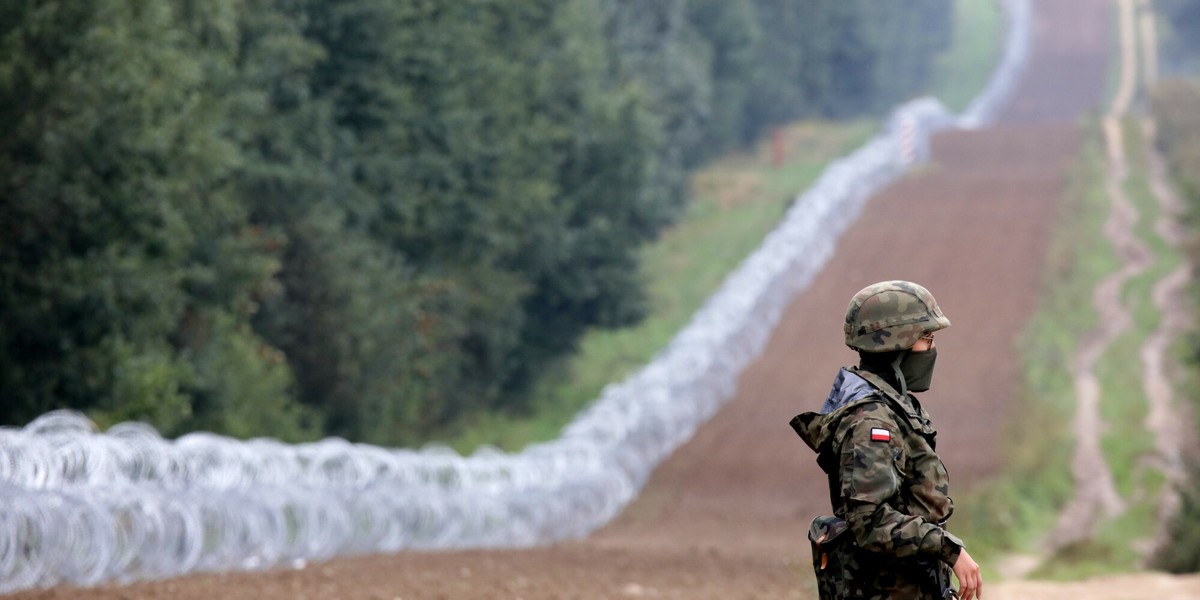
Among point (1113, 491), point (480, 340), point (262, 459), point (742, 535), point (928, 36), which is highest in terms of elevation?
point (928, 36)

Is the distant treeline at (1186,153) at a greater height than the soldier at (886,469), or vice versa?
the distant treeline at (1186,153)

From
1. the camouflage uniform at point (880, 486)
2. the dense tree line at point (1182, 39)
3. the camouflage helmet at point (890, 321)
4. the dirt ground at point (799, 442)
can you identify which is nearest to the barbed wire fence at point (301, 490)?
the dirt ground at point (799, 442)

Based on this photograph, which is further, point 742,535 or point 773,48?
point 773,48

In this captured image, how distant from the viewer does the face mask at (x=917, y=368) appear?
616 cm

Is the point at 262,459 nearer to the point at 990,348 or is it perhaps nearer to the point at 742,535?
the point at 742,535

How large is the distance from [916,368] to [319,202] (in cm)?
2563

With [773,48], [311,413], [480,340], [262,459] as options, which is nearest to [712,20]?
[773,48]

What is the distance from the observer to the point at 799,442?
32.8m

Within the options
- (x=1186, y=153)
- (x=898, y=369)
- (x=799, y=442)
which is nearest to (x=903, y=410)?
(x=898, y=369)

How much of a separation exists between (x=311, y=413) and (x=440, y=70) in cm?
848

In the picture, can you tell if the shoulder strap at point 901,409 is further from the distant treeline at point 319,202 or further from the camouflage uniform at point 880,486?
the distant treeline at point 319,202

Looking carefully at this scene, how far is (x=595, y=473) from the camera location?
25531mm

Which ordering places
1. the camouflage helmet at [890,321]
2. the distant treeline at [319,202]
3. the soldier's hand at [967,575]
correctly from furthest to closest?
the distant treeline at [319,202]
the camouflage helmet at [890,321]
the soldier's hand at [967,575]

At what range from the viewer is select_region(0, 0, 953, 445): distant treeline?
70.3 feet
